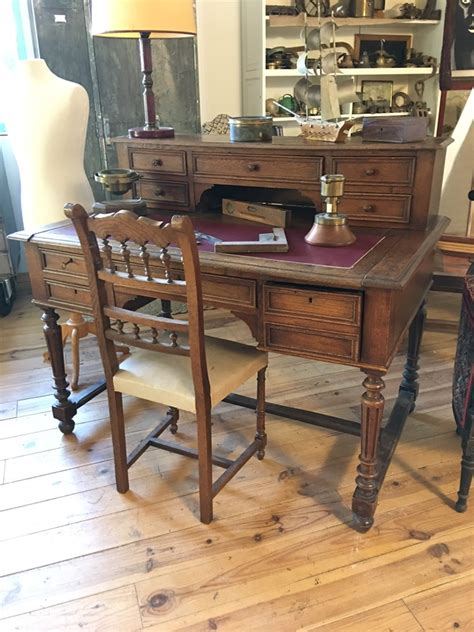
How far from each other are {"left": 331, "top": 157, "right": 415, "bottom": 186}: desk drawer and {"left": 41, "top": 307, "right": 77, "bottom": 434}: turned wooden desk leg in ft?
3.63

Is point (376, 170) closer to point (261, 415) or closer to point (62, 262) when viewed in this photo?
point (261, 415)

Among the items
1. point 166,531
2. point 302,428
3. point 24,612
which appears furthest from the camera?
point 302,428

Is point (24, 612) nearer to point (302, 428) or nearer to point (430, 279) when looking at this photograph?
point (302, 428)

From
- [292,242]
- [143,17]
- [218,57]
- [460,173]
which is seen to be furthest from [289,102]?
[292,242]

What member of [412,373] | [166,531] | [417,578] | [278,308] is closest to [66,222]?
[278,308]

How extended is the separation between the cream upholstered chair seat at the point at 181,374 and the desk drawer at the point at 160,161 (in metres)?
0.66

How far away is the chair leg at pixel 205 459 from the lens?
1.54 meters

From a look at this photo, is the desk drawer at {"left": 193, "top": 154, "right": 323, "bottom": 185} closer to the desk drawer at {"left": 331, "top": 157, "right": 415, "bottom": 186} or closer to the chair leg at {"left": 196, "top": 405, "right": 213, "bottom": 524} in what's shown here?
the desk drawer at {"left": 331, "top": 157, "right": 415, "bottom": 186}

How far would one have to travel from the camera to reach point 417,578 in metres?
1.51

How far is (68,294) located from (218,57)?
7.81 ft

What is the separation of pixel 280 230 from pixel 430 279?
62 cm

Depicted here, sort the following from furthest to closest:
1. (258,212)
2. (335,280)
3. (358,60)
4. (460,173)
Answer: (358,60)
(460,173)
(258,212)
(335,280)

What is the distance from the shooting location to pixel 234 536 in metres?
1.66

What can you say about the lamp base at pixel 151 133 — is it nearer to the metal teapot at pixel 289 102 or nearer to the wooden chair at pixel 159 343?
the wooden chair at pixel 159 343
